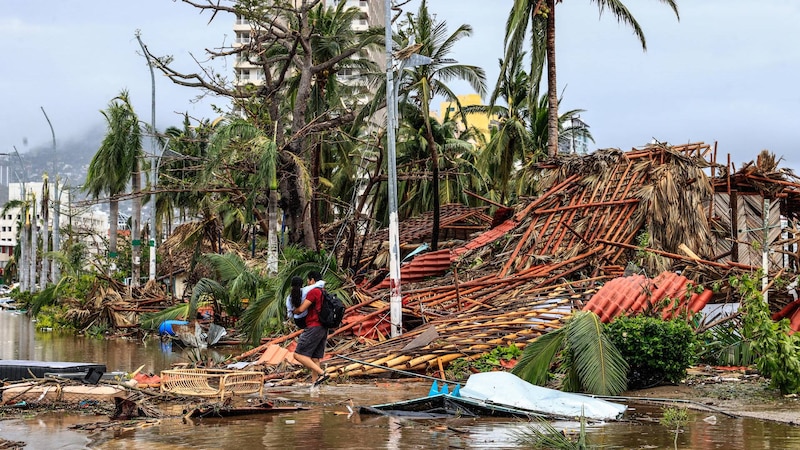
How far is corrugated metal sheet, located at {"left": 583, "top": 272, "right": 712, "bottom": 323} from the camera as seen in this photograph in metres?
14.3

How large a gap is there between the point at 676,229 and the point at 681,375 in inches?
276

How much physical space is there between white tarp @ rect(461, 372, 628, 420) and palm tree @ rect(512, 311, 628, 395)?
3.04 feet

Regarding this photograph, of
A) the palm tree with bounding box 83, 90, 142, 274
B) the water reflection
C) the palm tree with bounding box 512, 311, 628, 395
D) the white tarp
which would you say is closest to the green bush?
the palm tree with bounding box 512, 311, 628, 395

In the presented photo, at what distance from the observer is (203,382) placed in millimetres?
12039

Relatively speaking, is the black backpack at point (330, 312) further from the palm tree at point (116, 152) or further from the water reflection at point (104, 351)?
the palm tree at point (116, 152)

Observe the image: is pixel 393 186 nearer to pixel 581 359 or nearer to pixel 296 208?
pixel 581 359

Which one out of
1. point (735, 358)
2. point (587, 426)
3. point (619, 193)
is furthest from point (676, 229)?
point (587, 426)

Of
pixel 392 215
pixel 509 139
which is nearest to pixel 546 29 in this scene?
pixel 509 139

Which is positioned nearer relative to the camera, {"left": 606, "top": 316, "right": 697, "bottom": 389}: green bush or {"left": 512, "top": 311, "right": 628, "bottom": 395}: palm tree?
{"left": 512, "top": 311, "right": 628, "bottom": 395}: palm tree

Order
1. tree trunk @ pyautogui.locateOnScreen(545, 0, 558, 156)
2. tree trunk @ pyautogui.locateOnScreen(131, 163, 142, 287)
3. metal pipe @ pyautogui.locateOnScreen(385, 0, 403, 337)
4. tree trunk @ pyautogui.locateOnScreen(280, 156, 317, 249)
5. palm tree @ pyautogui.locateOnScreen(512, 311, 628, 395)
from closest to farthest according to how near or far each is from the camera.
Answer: palm tree @ pyautogui.locateOnScreen(512, 311, 628, 395) → metal pipe @ pyautogui.locateOnScreen(385, 0, 403, 337) → tree trunk @ pyautogui.locateOnScreen(280, 156, 317, 249) → tree trunk @ pyautogui.locateOnScreen(545, 0, 558, 156) → tree trunk @ pyautogui.locateOnScreen(131, 163, 142, 287)

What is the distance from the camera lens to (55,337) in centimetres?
2841

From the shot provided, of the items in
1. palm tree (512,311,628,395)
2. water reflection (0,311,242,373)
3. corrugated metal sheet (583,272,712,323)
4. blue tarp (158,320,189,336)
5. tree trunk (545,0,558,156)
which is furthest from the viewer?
tree trunk (545,0,558,156)

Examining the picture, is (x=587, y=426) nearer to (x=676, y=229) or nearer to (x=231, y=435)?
(x=231, y=435)

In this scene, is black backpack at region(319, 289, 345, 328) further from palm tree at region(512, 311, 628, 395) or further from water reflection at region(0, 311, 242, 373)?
water reflection at region(0, 311, 242, 373)
